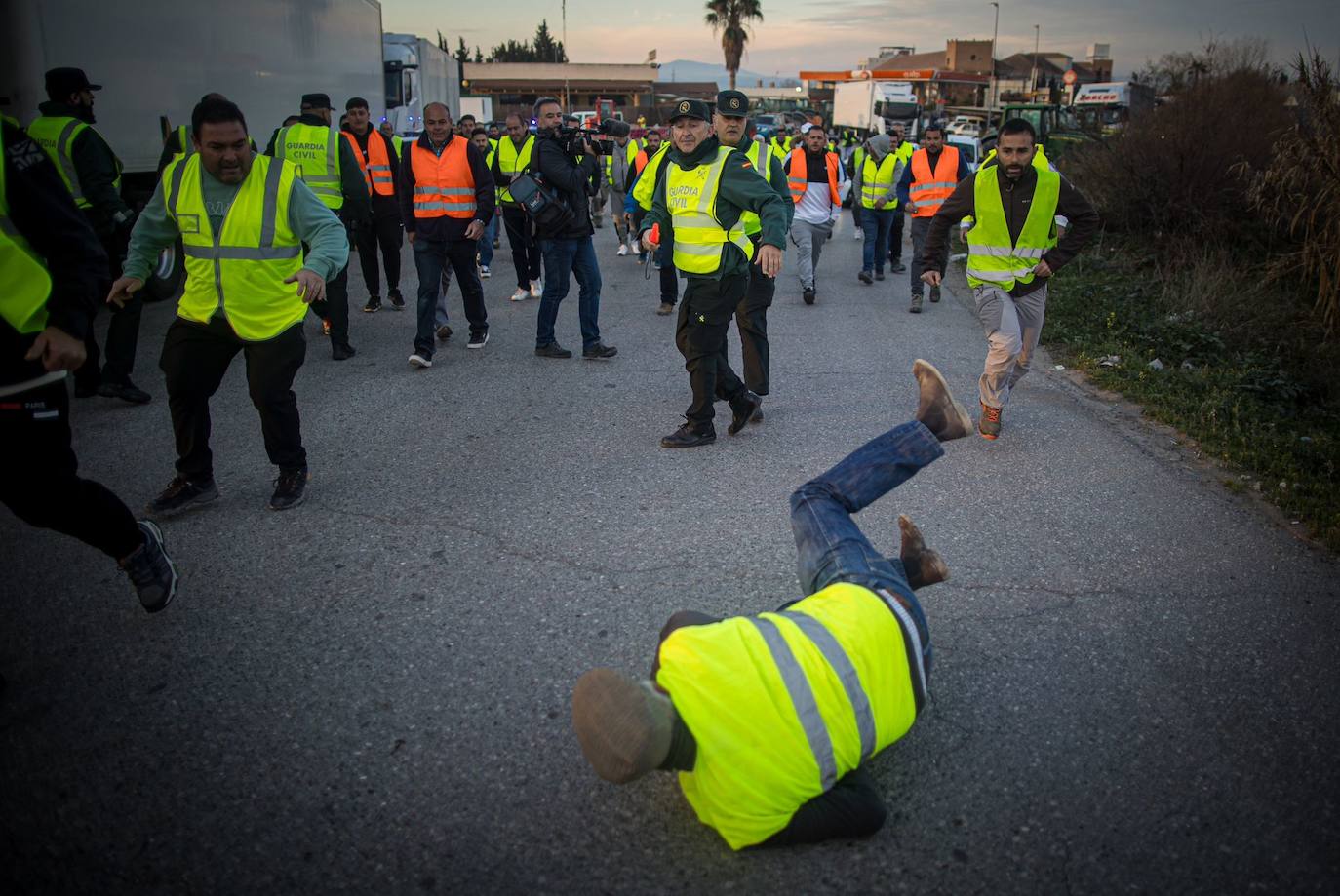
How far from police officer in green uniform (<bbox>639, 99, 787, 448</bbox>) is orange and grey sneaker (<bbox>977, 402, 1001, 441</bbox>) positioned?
5.94ft

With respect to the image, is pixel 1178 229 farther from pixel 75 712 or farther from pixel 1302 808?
pixel 75 712

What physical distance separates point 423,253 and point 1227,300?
744 centimetres

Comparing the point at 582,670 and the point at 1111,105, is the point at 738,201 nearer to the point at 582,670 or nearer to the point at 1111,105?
the point at 582,670

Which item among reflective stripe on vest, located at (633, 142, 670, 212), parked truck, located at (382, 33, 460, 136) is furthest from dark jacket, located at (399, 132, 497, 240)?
parked truck, located at (382, 33, 460, 136)

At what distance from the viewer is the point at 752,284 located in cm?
625

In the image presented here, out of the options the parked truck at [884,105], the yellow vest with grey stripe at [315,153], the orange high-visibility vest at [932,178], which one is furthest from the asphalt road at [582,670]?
the parked truck at [884,105]

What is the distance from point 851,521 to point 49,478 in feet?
9.12

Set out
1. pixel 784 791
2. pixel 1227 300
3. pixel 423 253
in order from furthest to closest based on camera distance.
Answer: pixel 1227 300 → pixel 423 253 → pixel 784 791

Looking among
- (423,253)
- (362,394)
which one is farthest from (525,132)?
(362,394)

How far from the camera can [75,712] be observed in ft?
9.85

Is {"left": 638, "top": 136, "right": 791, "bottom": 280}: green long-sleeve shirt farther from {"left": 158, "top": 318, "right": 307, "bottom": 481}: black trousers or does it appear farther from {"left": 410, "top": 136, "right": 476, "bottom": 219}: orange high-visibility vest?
{"left": 410, "top": 136, "right": 476, "bottom": 219}: orange high-visibility vest

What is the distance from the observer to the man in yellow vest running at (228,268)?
165 inches

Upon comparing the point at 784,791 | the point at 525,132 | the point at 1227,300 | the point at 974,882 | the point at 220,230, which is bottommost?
the point at 974,882

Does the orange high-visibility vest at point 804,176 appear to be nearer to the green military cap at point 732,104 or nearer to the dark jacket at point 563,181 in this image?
the dark jacket at point 563,181
